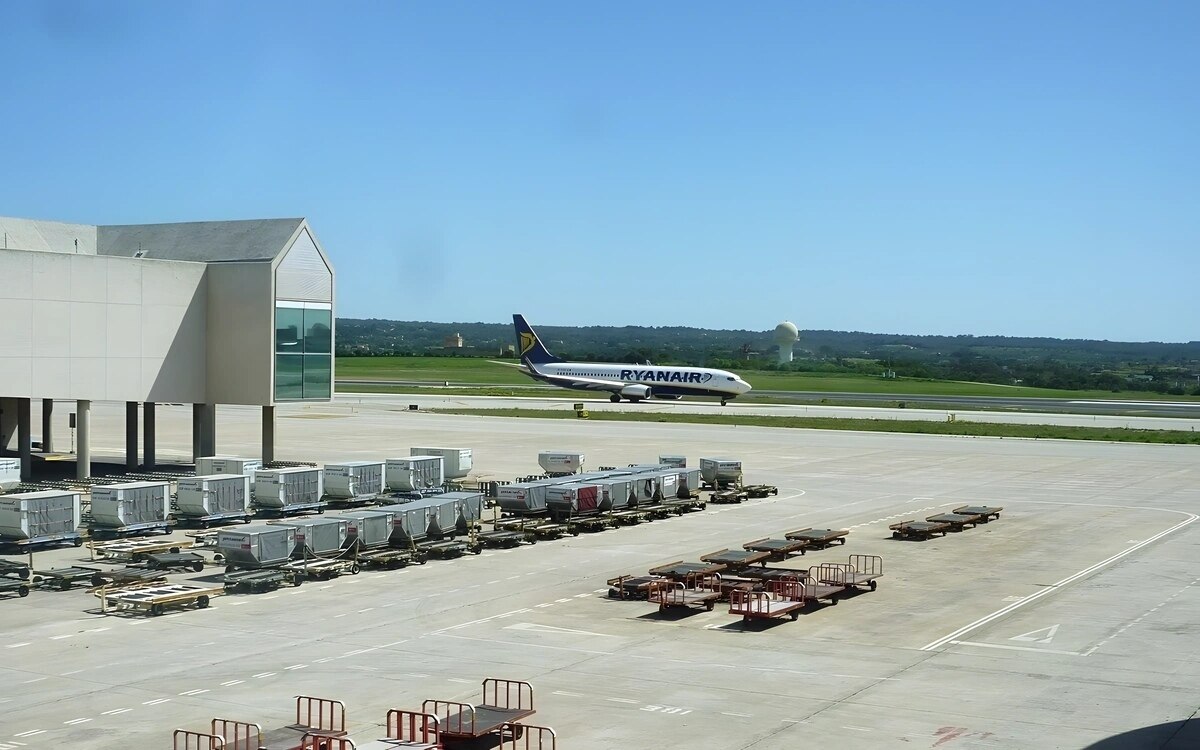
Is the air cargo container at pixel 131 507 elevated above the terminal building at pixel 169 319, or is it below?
below

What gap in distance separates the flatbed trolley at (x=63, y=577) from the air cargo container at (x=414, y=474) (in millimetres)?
19534

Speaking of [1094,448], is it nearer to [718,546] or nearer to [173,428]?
[718,546]

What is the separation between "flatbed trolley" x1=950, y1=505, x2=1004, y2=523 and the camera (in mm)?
49781

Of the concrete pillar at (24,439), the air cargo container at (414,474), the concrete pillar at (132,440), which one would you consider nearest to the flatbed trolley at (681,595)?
the air cargo container at (414,474)

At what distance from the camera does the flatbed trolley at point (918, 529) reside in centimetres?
4556

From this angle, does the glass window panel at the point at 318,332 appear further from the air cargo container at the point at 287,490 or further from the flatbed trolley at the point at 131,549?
the flatbed trolley at the point at 131,549

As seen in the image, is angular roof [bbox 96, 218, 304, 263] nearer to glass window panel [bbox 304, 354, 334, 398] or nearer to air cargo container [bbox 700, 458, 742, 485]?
glass window panel [bbox 304, 354, 334, 398]

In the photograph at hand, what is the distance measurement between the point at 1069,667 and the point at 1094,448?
217ft

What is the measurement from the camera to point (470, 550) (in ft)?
136

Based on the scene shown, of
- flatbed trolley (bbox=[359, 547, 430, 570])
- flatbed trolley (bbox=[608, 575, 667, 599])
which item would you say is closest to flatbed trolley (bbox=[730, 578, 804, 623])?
flatbed trolley (bbox=[608, 575, 667, 599])

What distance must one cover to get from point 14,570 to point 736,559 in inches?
835

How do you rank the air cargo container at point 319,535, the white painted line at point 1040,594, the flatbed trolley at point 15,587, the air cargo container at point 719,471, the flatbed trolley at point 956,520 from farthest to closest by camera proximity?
the air cargo container at point 719,471
the flatbed trolley at point 956,520
the air cargo container at point 319,535
the flatbed trolley at point 15,587
the white painted line at point 1040,594

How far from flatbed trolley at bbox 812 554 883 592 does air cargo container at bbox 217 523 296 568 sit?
1599 centimetres

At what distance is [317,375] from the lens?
58469 mm
